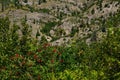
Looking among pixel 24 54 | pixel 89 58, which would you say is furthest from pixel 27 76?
pixel 89 58

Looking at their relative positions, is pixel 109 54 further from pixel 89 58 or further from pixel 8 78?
pixel 89 58

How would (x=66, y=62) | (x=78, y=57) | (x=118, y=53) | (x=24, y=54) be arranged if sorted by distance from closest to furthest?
(x=118, y=53) < (x=24, y=54) < (x=66, y=62) < (x=78, y=57)

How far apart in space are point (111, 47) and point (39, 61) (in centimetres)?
8120

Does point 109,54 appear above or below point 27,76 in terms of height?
above

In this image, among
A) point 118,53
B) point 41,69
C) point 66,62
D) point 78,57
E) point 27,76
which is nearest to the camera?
point 118,53

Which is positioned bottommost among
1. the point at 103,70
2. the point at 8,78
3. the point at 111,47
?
the point at 8,78

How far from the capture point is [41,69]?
380ft

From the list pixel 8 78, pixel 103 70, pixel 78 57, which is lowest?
pixel 78 57

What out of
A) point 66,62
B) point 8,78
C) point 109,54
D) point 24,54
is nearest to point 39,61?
point 24,54

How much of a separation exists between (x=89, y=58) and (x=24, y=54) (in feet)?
110

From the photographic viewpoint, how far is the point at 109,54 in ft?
165

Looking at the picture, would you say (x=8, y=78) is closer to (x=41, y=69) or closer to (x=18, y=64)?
(x=18, y=64)

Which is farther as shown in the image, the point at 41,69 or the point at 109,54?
the point at 41,69

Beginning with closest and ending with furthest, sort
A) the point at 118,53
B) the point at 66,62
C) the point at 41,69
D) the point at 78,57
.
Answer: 1. the point at 118,53
2. the point at 41,69
3. the point at 66,62
4. the point at 78,57
